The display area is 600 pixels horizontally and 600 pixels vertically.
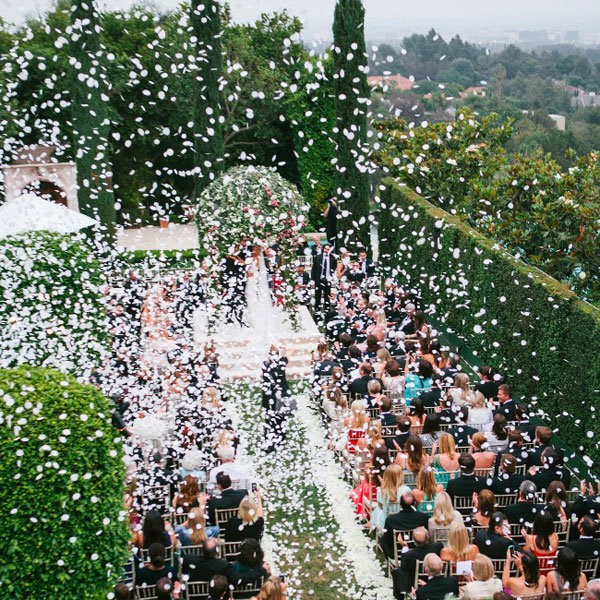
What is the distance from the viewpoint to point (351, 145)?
19.1 m

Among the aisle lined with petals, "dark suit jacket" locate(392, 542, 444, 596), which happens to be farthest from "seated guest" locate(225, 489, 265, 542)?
"dark suit jacket" locate(392, 542, 444, 596)

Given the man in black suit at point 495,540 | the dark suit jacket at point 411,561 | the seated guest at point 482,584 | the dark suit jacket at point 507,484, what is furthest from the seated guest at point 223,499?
the dark suit jacket at point 507,484

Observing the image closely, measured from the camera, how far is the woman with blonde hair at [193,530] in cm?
680

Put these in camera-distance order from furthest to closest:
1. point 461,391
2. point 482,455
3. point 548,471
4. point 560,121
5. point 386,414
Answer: point 560,121
point 461,391
point 386,414
point 482,455
point 548,471

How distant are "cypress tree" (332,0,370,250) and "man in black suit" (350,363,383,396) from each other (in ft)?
28.7

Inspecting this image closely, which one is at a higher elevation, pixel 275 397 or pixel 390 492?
pixel 390 492

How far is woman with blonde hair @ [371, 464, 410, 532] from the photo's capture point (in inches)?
292

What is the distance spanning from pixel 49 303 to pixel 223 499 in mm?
4576

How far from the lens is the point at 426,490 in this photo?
7473 mm

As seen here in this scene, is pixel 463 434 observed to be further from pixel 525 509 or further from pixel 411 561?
pixel 411 561

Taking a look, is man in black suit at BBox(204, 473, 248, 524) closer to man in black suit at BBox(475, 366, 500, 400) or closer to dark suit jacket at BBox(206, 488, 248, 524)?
dark suit jacket at BBox(206, 488, 248, 524)

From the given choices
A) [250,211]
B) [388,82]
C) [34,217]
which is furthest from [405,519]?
[388,82]

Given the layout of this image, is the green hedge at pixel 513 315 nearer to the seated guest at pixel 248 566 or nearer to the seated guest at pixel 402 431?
the seated guest at pixel 402 431

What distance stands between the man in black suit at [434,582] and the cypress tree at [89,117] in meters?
15.2
